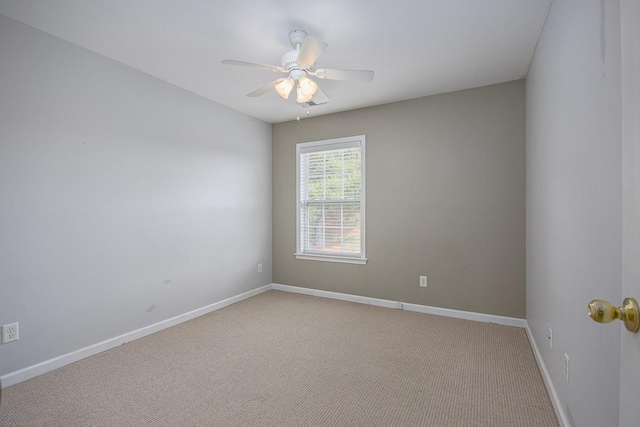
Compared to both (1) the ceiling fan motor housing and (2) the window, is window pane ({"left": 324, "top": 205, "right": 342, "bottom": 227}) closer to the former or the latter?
(2) the window

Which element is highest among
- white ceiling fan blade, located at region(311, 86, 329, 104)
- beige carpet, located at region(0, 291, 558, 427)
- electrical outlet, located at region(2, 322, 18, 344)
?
white ceiling fan blade, located at region(311, 86, 329, 104)

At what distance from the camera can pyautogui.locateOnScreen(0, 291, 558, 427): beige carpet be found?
183cm

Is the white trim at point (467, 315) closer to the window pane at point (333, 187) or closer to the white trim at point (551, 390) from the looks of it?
the white trim at point (551, 390)

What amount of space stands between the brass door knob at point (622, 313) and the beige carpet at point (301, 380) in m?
1.45

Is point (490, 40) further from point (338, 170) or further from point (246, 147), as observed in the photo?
point (246, 147)

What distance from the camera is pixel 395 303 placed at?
3.80 m

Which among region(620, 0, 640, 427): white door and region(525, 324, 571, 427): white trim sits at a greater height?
region(620, 0, 640, 427): white door

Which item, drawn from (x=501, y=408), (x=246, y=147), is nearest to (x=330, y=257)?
(x=246, y=147)

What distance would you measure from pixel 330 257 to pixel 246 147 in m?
1.90

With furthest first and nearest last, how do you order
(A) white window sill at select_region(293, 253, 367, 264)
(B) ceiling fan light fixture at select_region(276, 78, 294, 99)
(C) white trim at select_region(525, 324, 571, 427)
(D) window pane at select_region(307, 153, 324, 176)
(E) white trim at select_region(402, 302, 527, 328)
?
(D) window pane at select_region(307, 153, 324, 176)
(A) white window sill at select_region(293, 253, 367, 264)
(E) white trim at select_region(402, 302, 527, 328)
(B) ceiling fan light fixture at select_region(276, 78, 294, 99)
(C) white trim at select_region(525, 324, 571, 427)

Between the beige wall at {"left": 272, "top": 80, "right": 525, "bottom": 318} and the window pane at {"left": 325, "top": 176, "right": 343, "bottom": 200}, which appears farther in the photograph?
the window pane at {"left": 325, "top": 176, "right": 343, "bottom": 200}

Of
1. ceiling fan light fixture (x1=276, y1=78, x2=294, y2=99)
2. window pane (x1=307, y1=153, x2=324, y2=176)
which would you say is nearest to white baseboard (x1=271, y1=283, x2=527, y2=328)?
window pane (x1=307, y1=153, x2=324, y2=176)

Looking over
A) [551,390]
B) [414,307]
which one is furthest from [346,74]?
[414,307]

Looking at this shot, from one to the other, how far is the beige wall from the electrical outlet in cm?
305
